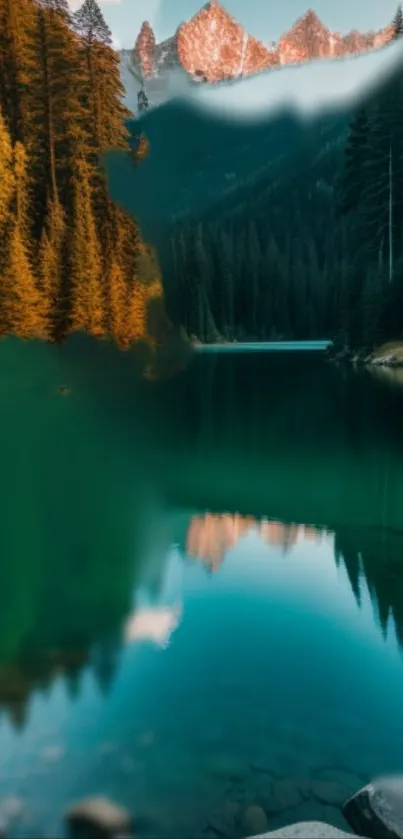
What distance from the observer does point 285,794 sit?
4.73m

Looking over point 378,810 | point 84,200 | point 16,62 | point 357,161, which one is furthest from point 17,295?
point 357,161

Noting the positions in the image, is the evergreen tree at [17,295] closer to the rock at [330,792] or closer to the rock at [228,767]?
the rock at [228,767]

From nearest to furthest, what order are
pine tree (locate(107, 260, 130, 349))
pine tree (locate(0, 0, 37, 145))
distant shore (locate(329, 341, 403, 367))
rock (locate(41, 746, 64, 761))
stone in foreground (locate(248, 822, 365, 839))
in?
stone in foreground (locate(248, 822, 365, 839)), rock (locate(41, 746, 64, 761)), pine tree (locate(0, 0, 37, 145)), pine tree (locate(107, 260, 130, 349)), distant shore (locate(329, 341, 403, 367))

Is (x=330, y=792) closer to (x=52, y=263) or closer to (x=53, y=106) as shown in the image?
(x=52, y=263)

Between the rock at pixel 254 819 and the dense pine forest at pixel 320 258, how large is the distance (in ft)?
117

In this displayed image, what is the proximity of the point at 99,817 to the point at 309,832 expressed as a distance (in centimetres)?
165

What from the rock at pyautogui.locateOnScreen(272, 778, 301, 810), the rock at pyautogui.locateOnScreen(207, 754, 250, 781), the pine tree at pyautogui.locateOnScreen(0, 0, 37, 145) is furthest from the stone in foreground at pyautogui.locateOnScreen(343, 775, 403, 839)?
the pine tree at pyautogui.locateOnScreen(0, 0, 37, 145)

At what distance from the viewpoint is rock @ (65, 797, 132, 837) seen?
4.37m

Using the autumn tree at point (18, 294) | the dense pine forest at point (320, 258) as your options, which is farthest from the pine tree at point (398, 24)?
the autumn tree at point (18, 294)

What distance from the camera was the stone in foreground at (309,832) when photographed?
355cm

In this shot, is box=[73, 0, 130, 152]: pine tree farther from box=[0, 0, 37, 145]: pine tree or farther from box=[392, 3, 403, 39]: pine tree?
box=[392, 3, 403, 39]: pine tree

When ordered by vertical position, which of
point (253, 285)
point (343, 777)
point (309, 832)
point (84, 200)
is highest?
point (253, 285)

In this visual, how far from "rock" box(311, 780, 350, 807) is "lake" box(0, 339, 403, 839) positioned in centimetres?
1

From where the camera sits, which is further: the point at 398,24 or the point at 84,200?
the point at 398,24
